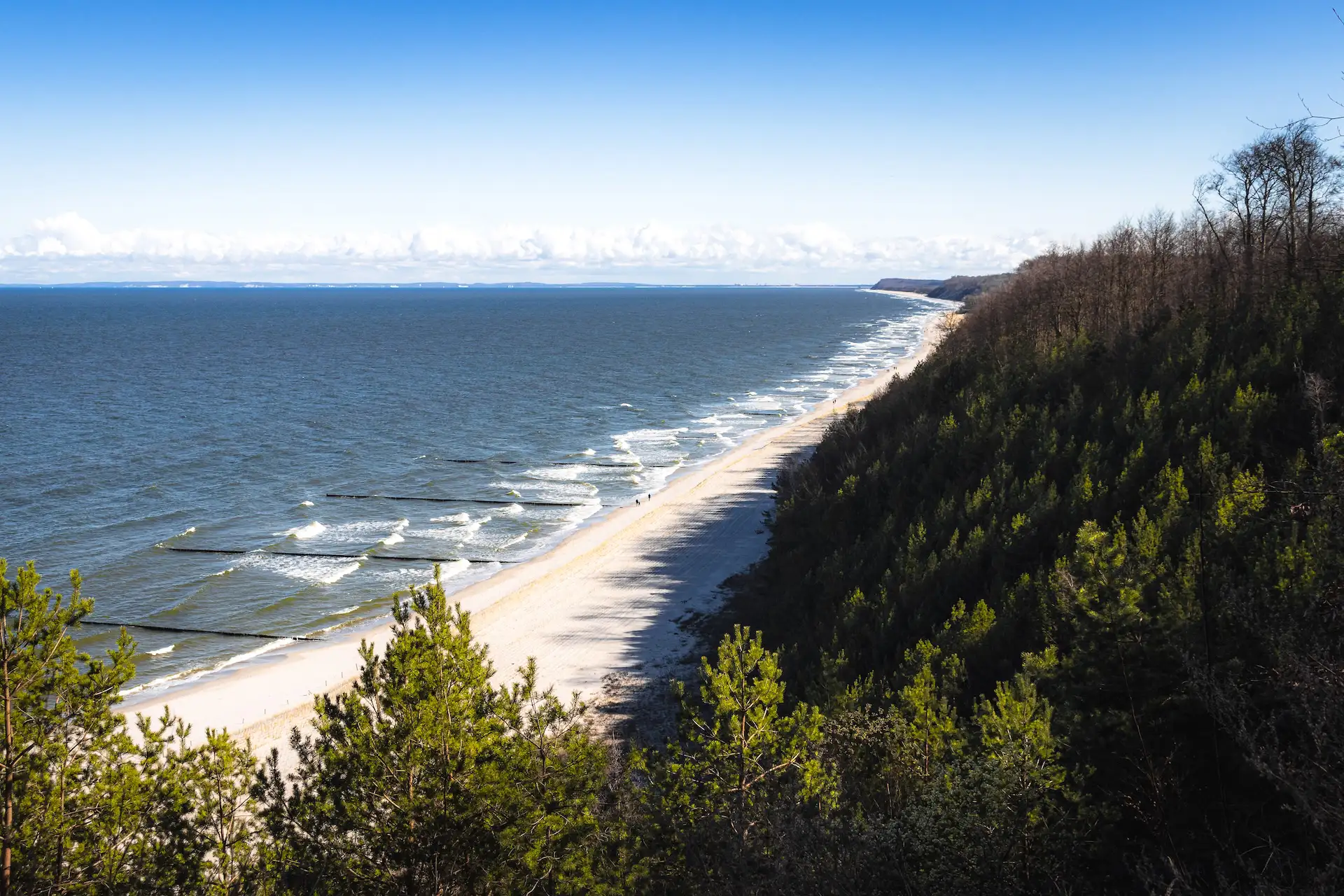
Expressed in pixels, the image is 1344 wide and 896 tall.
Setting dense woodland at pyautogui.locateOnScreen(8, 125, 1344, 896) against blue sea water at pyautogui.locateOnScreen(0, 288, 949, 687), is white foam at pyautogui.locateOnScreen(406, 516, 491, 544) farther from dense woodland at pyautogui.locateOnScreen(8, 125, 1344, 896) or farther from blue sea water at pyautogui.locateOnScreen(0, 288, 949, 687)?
dense woodland at pyautogui.locateOnScreen(8, 125, 1344, 896)

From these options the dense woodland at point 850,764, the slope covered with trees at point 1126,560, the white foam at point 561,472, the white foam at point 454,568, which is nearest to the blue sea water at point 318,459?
the white foam at point 454,568

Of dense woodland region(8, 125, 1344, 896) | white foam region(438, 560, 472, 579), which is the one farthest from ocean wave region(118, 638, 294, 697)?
dense woodland region(8, 125, 1344, 896)

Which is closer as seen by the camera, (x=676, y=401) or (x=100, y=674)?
(x=100, y=674)

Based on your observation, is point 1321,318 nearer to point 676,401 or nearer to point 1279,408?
point 1279,408

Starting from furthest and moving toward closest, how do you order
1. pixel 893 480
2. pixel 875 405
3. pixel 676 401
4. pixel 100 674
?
1. pixel 676 401
2. pixel 875 405
3. pixel 893 480
4. pixel 100 674

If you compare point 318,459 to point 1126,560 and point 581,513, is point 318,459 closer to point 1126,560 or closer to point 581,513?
point 581,513

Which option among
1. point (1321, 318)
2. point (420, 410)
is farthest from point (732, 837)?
point (420, 410)
